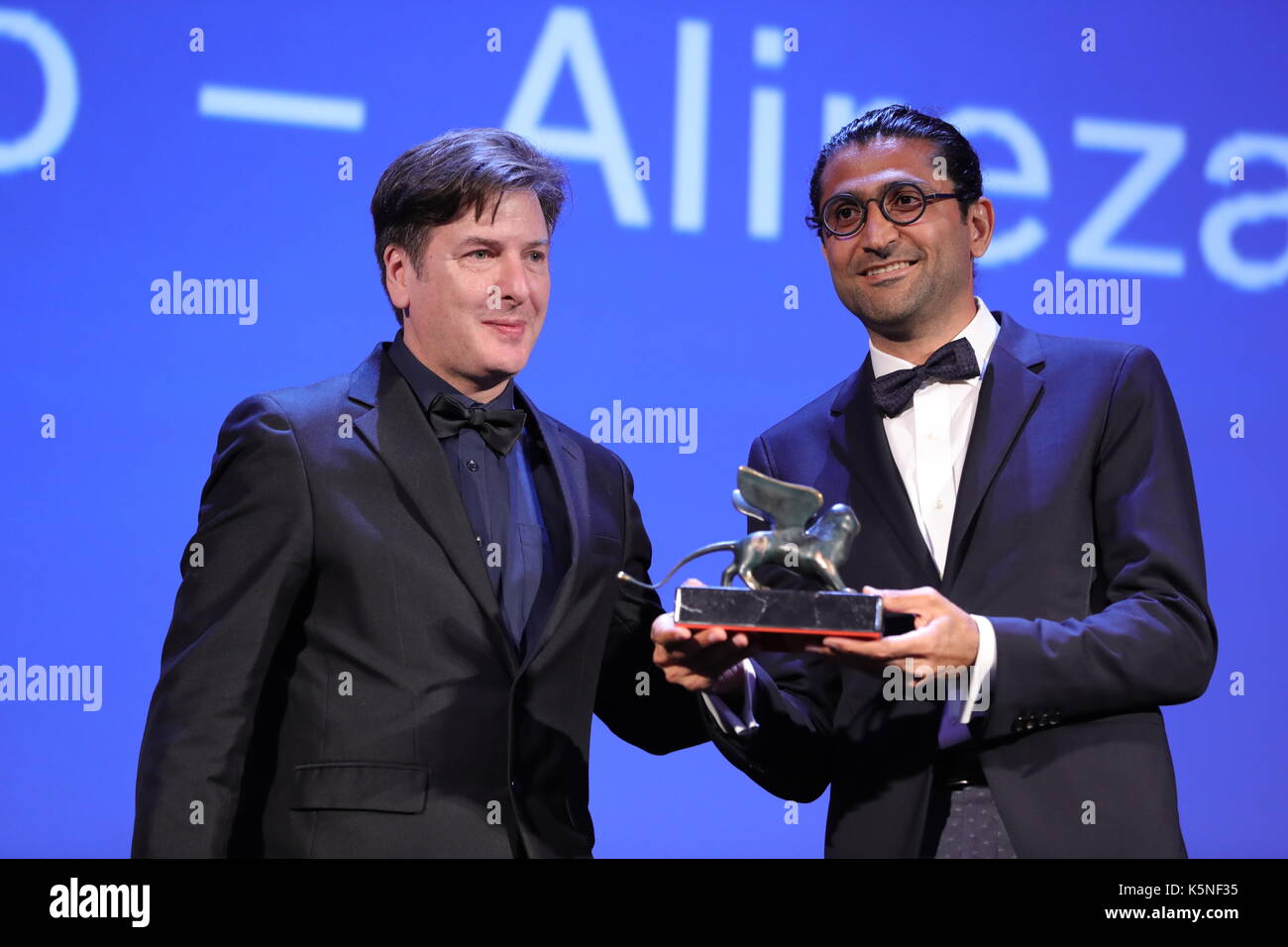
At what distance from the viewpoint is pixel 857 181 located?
3.01 m

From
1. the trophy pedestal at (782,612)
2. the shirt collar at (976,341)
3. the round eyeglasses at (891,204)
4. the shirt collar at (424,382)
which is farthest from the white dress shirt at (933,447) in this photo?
the shirt collar at (424,382)

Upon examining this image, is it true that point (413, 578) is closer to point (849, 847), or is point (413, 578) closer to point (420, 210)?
point (420, 210)

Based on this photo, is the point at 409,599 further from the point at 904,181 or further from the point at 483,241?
the point at 904,181

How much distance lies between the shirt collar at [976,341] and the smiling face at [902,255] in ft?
0.06

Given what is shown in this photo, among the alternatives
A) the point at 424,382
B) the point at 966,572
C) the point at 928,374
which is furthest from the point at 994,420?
the point at 424,382

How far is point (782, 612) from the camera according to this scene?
236cm

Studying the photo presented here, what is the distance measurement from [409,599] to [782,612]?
29.1 inches

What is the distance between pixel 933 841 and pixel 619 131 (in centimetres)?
214

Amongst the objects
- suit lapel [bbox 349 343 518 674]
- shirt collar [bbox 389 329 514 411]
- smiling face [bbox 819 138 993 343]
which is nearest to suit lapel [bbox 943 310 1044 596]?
smiling face [bbox 819 138 993 343]

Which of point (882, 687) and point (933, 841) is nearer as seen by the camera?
point (933, 841)

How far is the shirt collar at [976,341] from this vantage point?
298cm

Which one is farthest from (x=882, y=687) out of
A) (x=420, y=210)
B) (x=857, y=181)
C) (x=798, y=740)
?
(x=420, y=210)

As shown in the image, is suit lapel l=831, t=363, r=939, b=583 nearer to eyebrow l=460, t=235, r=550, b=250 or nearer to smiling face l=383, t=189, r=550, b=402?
smiling face l=383, t=189, r=550, b=402

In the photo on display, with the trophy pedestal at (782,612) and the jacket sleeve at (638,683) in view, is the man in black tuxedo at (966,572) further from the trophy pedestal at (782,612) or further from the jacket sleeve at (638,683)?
the jacket sleeve at (638,683)
